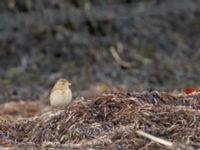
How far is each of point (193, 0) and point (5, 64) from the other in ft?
21.6

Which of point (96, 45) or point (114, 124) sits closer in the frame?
point (114, 124)

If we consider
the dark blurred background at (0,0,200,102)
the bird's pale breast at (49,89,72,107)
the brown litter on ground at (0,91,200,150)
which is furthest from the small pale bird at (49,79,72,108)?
the dark blurred background at (0,0,200,102)

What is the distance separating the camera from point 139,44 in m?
19.6

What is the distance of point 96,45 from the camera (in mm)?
18891

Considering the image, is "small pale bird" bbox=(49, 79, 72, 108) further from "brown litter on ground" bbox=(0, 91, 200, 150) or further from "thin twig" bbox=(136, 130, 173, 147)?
"thin twig" bbox=(136, 130, 173, 147)

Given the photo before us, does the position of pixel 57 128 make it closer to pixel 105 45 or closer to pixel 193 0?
pixel 105 45

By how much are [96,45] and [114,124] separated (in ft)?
36.2

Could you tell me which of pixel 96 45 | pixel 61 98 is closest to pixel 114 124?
pixel 61 98

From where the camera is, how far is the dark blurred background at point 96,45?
56.5 ft

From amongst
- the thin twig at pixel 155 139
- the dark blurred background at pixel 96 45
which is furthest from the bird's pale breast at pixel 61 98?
the dark blurred background at pixel 96 45

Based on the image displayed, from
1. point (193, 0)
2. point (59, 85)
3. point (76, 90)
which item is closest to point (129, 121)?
point (59, 85)

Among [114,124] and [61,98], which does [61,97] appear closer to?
[61,98]

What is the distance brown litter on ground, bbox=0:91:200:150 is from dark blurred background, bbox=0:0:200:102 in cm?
710

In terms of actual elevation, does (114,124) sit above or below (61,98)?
below
